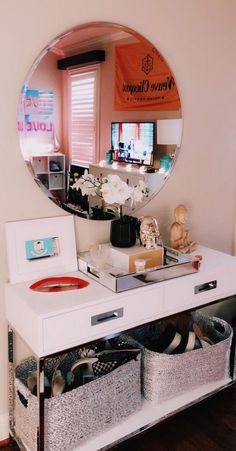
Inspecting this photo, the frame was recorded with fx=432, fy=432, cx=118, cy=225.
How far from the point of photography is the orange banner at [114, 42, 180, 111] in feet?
6.27

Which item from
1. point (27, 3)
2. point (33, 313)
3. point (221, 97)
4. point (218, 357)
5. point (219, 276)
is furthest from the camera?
point (221, 97)

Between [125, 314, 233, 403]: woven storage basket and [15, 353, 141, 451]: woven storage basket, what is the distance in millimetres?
69

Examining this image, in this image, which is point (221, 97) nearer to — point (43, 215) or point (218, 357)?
point (43, 215)

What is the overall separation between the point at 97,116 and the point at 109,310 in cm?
83

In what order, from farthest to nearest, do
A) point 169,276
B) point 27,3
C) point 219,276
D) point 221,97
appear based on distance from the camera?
point 221,97 → point 219,276 → point 169,276 → point 27,3

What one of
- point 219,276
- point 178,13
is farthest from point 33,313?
point 178,13

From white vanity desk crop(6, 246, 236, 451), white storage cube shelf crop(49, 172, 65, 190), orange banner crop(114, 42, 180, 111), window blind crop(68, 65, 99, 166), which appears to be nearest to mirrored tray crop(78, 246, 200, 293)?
white vanity desk crop(6, 246, 236, 451)

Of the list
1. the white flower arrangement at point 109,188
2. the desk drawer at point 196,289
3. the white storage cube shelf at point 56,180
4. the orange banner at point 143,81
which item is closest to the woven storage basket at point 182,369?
the desk drawer at point 196,289

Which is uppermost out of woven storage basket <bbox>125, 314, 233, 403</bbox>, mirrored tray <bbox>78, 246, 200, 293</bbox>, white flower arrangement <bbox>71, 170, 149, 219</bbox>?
white flower arrangement <bbox>71, 170, 149, 219</bbox>

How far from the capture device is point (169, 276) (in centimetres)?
175

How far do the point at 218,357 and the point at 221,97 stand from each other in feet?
4.33

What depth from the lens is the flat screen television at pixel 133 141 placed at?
192 cm

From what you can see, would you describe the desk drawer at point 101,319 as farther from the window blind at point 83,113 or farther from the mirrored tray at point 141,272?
the window blind at point 83,113

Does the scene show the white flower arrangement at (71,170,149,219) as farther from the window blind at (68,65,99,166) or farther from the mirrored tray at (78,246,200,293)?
the mirrored tray at (78,246,200,293)
